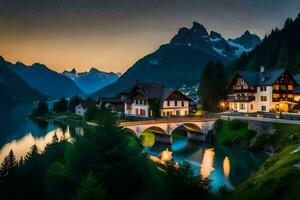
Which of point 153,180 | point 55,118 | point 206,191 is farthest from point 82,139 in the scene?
point 55,118

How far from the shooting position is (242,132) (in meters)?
77.2

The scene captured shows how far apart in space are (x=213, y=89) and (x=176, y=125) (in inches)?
1114

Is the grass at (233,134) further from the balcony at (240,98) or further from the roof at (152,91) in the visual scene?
the roof at (152,91)

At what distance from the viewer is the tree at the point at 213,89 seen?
4229 inches

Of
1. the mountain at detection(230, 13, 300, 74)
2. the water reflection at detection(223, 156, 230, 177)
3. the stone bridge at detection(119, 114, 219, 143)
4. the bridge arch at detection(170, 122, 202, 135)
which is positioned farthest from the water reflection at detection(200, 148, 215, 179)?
the mountain at detection(230, 13, 300, 74)

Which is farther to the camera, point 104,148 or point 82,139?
point 82,139

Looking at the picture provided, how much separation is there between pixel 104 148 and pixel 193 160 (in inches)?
1544

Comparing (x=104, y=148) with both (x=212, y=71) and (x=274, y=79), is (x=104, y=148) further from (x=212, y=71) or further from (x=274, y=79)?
(x=212, y=71)

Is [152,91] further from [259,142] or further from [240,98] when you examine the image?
[259,142]

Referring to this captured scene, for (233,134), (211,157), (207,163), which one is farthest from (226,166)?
(233,134)

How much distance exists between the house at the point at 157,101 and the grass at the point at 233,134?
17.2 m

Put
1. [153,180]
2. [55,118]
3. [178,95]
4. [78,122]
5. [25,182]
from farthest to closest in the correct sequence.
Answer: [55,118] < [78,122] < [178,95] < [25,182] < [153,180]

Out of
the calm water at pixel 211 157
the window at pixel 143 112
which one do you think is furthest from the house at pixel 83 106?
the window at pixel 143 112

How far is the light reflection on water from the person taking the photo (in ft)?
171
